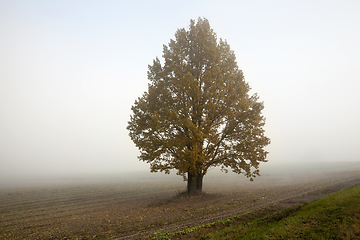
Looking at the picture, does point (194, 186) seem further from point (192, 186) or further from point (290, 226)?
point (290, 226)

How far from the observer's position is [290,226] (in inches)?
321

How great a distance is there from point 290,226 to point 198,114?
34.8 feet

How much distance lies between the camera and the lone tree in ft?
52.2

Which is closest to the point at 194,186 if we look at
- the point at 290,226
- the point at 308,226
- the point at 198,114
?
the point at 198,114

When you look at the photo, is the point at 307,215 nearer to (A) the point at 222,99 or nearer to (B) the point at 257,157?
(B) the point at 257,157

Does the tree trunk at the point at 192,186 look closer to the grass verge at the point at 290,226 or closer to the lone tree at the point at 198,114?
the lone tree at the point at 198,114

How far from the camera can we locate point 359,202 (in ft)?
30.3

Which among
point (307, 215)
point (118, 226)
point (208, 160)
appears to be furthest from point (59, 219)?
point (307, 215)

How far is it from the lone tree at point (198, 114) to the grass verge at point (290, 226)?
5.75 meters

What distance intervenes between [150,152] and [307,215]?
11920 millimetres

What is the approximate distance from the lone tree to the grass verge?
5.75 meters

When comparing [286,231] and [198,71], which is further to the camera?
[198,71]

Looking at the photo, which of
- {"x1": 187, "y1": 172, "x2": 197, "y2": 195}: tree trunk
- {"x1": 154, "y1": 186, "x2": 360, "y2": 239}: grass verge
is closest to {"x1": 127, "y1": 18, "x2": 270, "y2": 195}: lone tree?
{"x1": 187, "y1": 172, "x2": 197, "y2": 195}: tree trunk

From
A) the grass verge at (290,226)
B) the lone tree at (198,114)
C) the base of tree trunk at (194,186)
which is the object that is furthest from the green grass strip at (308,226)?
the base of tree trunk at (194,186)
